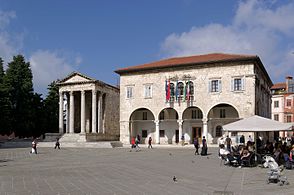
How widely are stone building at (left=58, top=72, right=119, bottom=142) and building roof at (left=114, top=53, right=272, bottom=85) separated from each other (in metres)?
5.09

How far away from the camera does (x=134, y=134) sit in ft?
136

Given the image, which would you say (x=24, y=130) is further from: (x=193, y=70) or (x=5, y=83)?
(x=193, y=70)

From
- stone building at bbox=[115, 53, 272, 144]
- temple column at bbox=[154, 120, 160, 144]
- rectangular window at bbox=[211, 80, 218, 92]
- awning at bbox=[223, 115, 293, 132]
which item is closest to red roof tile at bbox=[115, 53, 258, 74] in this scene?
stone building at bbox=[115, 53, 272, 144]

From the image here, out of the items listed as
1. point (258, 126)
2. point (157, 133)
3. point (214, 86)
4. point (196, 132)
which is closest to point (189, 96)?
point (214, 86)

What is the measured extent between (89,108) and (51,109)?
6738 mm

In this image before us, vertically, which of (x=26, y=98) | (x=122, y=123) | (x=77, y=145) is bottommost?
(x=77, y=145)

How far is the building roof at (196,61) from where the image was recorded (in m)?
33.3

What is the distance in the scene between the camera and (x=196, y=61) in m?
35.7

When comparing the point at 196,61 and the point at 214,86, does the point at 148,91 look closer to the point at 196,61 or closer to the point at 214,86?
the point at 196,61

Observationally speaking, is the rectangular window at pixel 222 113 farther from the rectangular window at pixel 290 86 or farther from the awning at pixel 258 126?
the rectangular window at pixel 290 86

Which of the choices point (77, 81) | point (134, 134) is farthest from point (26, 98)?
point (134, 134)

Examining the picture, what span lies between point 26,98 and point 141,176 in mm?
39873

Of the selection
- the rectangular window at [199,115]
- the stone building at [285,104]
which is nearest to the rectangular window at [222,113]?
the rectangular window at [199,115]

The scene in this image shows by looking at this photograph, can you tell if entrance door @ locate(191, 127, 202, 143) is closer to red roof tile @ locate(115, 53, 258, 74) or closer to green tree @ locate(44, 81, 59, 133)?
red roof tile @ locate(115, 53, 258, 74)
